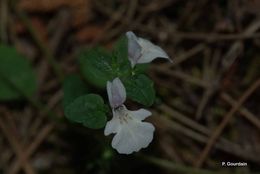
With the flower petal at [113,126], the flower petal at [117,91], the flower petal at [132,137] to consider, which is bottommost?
the flower petal at [132,137]

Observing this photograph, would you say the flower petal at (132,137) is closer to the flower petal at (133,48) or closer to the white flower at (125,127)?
the white flower at (125,127)

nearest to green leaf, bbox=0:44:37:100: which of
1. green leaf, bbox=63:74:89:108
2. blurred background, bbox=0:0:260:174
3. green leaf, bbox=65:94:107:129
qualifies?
blurred background, bbox=0:0:260:174

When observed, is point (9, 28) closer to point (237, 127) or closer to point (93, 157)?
point (93, 157)

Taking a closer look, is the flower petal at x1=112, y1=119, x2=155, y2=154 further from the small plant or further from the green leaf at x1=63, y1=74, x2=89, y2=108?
the green leaf at x1=63, y1=74, x2=89, y2=108

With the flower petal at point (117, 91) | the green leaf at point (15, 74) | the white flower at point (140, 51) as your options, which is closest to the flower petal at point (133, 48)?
the white flower at point (140, 51)

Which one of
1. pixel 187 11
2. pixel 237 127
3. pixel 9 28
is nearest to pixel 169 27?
pixel 187 11

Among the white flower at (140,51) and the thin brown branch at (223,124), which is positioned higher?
the white flower at (140,51)
